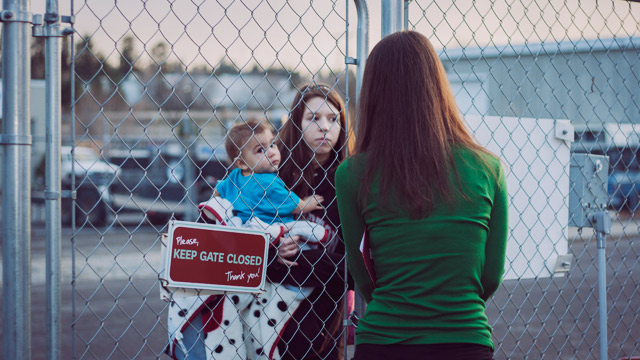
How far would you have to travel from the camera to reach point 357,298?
2.33 meters

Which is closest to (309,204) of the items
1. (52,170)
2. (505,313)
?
(52,170)

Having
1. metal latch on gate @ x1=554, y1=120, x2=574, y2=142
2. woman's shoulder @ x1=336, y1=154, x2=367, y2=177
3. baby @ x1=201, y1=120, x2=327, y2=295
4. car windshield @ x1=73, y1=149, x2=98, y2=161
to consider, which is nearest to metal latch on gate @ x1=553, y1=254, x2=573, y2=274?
metal latch on gate @ x1=554, y1=120, x2=574, y2=142

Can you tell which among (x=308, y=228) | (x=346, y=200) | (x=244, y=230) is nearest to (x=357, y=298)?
(x=308, y=228)

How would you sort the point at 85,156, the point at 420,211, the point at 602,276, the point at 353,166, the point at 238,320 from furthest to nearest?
the point at 85,156 → the point at 602,276 → the point at 238,320 → the point at 353,166 → the point at 420,211

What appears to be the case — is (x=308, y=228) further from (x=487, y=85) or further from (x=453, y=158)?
(x=487, y=85)

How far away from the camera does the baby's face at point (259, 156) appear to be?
255 cm

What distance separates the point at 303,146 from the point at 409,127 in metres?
1.03

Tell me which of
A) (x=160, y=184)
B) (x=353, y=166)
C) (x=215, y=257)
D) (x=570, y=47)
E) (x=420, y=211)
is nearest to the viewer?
(x=420, y=211)

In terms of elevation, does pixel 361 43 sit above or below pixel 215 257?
above

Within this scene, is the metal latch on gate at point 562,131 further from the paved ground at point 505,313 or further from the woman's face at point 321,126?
the woman's face at point 321,126

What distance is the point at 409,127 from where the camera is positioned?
5.60 feet

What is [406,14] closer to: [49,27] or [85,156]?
[49,27]

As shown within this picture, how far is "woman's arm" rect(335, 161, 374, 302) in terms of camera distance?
1.75 metres

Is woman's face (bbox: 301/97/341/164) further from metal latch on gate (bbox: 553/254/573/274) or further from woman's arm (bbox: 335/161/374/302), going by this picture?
metal latch on gate (bbox: 553/254/573/274)
